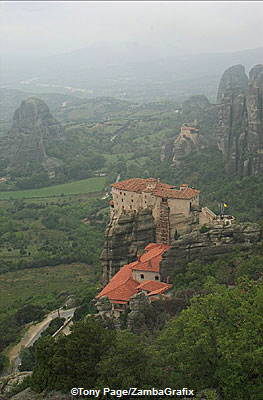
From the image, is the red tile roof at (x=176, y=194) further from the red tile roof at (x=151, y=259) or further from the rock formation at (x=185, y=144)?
the rock formation at (x=185, y=144)

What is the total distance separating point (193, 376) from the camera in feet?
81.9

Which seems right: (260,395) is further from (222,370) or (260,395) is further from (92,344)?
(92,344)

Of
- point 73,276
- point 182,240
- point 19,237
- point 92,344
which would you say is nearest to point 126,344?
point 92,344

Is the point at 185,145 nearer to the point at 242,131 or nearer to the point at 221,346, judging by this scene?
the point at 242,131

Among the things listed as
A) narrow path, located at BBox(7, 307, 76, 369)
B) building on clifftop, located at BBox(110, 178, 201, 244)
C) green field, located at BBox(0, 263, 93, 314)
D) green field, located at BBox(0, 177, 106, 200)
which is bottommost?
green field, located at BBox(0, 177, 106, 200)

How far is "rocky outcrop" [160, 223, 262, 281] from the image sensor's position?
4591 cm

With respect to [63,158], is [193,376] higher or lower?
higher

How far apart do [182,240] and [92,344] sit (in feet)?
69.6

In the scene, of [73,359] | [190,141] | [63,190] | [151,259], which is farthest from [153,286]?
[63,190]

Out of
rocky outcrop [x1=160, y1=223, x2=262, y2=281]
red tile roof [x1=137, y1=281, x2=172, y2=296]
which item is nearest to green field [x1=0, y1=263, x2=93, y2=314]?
red tile roof [x1=137, y1=281, x2=172, y2=296]

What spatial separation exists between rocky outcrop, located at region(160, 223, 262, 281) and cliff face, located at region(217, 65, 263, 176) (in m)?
45.1

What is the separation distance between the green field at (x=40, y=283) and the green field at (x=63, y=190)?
5033 cm

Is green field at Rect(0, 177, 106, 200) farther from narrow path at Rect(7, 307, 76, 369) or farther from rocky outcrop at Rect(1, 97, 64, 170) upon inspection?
narrow path at Rect(7, 307, 76, 369)

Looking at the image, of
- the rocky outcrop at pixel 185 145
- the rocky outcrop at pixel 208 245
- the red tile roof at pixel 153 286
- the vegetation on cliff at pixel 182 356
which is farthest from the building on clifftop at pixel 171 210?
the rocky outcrop at pixel 185 145
